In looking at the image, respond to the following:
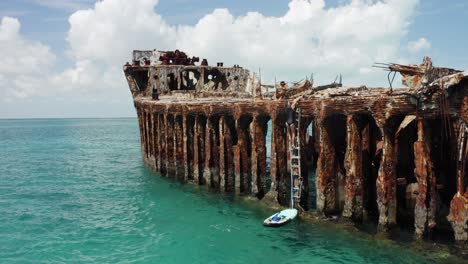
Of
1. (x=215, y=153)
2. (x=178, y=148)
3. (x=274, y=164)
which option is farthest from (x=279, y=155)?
(x=178, y=148)

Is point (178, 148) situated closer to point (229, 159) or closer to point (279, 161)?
point (229, 159)

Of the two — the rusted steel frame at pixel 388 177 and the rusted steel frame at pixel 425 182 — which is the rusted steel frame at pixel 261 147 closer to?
the rusted steel frame at pixel 388 177

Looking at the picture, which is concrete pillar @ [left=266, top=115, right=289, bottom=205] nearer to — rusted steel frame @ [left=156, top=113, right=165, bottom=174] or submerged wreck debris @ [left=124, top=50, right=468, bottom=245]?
submerged wreck debris @ [left=124, top=50, right=468, bottom=245]

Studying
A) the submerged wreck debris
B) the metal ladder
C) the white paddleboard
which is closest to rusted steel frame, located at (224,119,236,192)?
the submerged wreck debris

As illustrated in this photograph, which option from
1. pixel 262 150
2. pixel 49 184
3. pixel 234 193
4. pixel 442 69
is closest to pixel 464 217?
pixel 442 69

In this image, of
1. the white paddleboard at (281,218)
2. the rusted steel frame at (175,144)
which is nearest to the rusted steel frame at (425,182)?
the white paddleboard at (281,218)

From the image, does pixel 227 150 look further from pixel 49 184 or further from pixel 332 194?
pixel 49 184

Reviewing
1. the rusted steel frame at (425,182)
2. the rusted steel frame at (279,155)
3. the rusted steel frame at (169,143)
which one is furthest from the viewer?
the rusted steel frame at (169,143)
